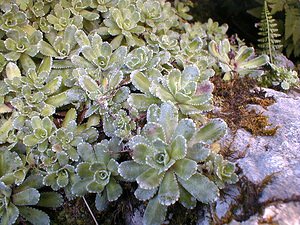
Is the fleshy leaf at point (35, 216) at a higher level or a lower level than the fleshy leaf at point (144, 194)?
lower

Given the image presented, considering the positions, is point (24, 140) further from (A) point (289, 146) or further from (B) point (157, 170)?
(A) point (289, 146)

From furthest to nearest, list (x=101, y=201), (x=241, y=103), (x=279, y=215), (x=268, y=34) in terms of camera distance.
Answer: (x=268, y=34) < (x=241, y=103) < (x=101, y=201) < (x=279, y=215)

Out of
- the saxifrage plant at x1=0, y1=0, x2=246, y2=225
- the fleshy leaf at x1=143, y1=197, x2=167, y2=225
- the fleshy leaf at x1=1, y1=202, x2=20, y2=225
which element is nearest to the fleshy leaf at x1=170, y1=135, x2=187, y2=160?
the saxifrage plant at x1=0, y1=0, x2=246, y2=225

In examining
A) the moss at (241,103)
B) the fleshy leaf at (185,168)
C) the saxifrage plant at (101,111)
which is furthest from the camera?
the moss at (241,103)

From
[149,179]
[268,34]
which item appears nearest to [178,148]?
[149,179]

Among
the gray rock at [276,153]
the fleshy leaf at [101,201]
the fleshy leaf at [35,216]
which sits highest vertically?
the gray rock at [276,153]

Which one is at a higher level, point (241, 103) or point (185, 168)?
point (185, 168)

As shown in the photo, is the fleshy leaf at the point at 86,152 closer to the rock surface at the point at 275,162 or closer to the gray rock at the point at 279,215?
the rock surface at the point at 275,162

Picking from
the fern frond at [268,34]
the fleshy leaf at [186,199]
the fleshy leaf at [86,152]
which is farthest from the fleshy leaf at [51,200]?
the fern frond at [268,34]

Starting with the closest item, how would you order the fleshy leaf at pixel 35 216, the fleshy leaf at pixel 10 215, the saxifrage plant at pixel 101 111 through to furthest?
1. the saxifrage plant at pixel 101 111
2. the fleshy leaf at pixel 10 215
3. the fleshy leaf at pixel 35 216

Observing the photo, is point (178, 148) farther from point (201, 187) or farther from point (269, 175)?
point (269, 175)

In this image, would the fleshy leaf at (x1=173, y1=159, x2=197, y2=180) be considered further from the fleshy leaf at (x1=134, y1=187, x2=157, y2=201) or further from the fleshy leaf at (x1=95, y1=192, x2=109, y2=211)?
the fleshy leaf at (x1=95, y1=192, x2=109, y2=211)
